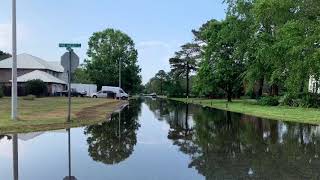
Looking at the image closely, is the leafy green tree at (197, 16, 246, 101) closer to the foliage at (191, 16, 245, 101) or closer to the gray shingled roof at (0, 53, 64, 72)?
the foliage at (191, 16, 245, 101)

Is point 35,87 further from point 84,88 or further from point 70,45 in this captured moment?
point 70,45

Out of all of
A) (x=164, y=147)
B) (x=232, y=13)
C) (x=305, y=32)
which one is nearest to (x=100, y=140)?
(x=164, y=147)

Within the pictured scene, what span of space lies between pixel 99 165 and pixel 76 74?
11454 cm

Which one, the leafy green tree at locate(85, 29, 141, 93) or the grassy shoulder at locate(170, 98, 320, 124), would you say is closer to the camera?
the grassy shoulder at locate(170, 98, 320, 124)

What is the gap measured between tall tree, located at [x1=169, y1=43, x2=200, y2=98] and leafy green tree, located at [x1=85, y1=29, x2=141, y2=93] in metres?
13.9

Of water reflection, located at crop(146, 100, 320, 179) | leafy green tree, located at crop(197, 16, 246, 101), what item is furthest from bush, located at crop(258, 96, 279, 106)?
water reflection, located at crop(146, 100, 320, 179)

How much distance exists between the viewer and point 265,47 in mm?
52375

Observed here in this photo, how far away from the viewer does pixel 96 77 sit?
383 feet

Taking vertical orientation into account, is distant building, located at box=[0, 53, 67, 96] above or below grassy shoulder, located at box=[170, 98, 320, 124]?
above

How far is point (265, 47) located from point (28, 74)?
144 ft

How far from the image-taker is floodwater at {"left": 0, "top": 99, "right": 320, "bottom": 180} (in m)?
10.7

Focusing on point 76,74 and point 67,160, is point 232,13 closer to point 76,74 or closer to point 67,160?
point 67,160

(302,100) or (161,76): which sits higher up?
(161,76)

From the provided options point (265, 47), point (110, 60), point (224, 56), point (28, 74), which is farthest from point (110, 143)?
point (110, 60)
